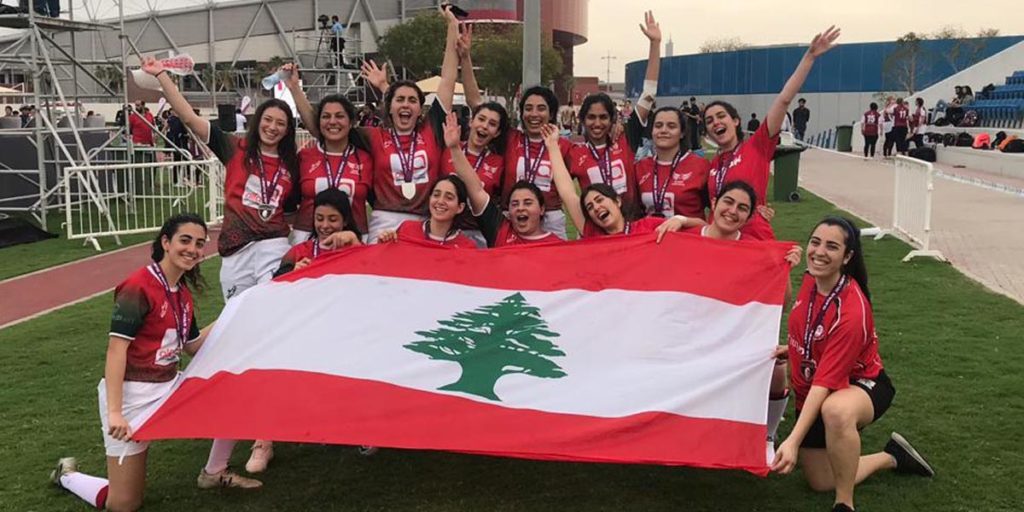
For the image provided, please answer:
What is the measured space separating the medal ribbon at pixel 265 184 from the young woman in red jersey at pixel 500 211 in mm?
1014

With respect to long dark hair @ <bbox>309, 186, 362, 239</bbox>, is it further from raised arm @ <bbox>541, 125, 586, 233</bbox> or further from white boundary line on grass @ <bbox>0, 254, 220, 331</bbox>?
white boundary line on grass @ <bbox>0, 254, 220, 331</bbox>

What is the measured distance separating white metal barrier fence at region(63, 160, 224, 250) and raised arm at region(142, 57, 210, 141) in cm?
744

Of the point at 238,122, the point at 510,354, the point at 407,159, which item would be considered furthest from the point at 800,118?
the point at 510,354

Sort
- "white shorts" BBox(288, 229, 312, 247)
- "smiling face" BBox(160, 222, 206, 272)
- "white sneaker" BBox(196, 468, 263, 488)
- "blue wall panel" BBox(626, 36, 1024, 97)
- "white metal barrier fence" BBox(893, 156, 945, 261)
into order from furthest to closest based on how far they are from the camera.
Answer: "blue wall panel" BBox(626, 36, 1024, 97), "white metal barrier fence" BBox(893, 156, 945, 261), "white shorts" BBox(288, 229, 312, 247), "white sneaker" BBox(196, 468, 263, 488), "smiling face" BBox(160, 222, 206, 272)

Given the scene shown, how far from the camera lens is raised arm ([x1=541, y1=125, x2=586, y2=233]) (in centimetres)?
523

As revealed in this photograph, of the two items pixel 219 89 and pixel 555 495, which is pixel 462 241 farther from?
pixel 219 89

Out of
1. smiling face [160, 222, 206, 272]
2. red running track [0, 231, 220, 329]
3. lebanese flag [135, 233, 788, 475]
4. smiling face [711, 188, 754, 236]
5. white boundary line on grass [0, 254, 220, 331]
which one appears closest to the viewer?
lebanese flag [135, 233, 788, 475]

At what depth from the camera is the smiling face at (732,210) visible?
462 centimetres

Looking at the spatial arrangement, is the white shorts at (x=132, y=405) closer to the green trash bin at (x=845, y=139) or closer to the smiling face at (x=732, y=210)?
the smiling face at (x=732, y=210)

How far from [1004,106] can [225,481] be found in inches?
1052

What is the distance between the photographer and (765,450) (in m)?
3.71

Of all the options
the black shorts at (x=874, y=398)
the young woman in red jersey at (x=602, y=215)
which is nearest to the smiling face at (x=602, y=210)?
the young woman in red jersey at (x=602, y=215)

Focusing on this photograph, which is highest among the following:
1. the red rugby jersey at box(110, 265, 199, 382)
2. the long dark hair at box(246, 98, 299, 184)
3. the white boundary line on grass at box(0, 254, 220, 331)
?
the long dark hair at box(246, 98, 299, 184)

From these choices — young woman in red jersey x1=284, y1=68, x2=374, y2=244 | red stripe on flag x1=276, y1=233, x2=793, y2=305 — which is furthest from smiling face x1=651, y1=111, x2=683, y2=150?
young woman in red jersey x1=284, y1=68, x2=374, y2=244
